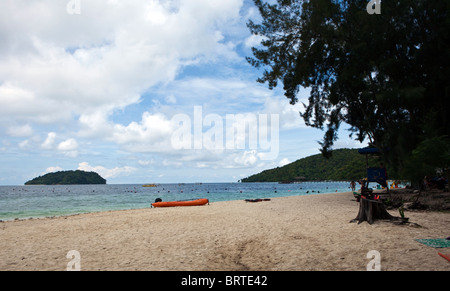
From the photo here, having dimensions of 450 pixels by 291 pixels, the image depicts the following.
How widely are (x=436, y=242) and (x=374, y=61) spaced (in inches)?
589

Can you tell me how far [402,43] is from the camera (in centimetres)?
1834

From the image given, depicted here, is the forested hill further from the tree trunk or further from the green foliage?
the tree trunk

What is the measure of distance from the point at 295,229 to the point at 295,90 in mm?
17251

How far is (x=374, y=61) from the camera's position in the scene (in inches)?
725

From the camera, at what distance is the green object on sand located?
6.29 m

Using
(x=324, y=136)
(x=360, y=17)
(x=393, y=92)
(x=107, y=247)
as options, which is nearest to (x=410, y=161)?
(x=393, y=92)

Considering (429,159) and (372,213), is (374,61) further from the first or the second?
(372,213)

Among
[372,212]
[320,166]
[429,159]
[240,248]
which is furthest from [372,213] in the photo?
[320,166]

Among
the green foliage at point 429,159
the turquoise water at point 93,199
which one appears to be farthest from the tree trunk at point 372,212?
the turquoise water at point 93,199

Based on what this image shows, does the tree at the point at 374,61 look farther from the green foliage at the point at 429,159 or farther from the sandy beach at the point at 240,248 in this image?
the sandy beach at the point at 240,248

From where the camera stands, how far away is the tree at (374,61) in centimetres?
1714

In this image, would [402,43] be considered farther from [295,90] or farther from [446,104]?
[295,90]

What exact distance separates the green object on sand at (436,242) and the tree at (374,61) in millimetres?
9419

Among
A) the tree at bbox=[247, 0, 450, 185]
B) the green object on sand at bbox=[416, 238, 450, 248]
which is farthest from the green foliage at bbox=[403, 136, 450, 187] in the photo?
the green object on sand at bbox=[416, 238, 450, 248]
